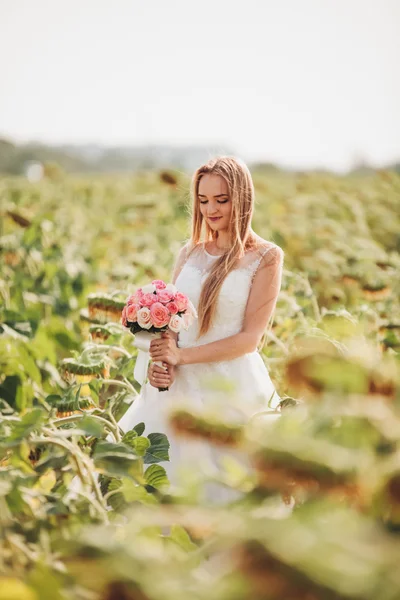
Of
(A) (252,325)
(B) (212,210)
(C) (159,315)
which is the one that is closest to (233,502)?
(C) (159,315)

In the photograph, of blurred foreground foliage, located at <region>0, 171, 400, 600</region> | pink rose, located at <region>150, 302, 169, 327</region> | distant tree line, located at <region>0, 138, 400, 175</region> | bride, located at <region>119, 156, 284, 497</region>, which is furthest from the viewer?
distant tree line, located at <region>0, 138, 400, 175</region>

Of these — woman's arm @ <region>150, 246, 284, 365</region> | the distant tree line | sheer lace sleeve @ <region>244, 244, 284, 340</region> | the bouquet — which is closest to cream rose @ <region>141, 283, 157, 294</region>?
the bouquet

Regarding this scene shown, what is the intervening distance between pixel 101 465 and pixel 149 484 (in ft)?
0.81

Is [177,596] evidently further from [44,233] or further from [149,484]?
[44,233]

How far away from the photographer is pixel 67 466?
4.23 ft

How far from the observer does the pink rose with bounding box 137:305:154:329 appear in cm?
218

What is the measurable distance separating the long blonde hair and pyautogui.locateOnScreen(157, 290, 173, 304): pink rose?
287 millimetres

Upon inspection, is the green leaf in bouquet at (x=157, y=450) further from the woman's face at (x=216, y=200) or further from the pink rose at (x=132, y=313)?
the woman's face at (x=216, y=200)

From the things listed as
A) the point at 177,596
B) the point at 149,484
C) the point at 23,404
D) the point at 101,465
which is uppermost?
the point at 177,596

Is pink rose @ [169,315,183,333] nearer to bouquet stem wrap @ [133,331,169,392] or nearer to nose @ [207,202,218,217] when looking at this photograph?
bouquet stem wrap @ [133,331,169,392]

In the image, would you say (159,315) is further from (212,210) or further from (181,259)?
(181,259)

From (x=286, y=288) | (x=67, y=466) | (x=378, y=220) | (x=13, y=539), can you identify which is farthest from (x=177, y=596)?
(x=378, y=220)

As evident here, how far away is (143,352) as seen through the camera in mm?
2490

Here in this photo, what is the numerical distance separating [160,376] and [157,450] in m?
0.67
